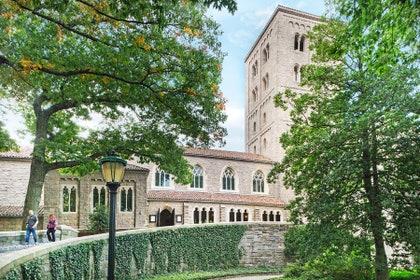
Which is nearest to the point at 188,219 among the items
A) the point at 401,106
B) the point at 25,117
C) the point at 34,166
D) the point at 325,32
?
the point at 25,117

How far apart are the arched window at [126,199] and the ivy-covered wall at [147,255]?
9511 millimetres

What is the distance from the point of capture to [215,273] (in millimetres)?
24281

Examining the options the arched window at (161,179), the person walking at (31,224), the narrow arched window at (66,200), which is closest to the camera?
the person walking at (31,224)

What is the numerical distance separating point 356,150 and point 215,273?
40.6ft

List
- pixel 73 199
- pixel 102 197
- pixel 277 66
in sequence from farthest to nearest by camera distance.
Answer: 1. pixel 277 66
2. pixel 102 197
3. pixel 73 199

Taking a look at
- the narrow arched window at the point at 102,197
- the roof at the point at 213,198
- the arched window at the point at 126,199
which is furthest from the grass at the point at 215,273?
the narrow arched window at the point at 102,197

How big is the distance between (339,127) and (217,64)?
543 centimetres

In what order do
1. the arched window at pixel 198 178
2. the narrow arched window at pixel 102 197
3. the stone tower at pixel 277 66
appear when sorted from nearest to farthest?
the narrow arched window at pixel 102 197, the arched window at pixel 198 178, the stone tower at pixel 277 66

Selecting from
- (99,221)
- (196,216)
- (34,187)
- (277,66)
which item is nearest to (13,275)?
(34,187)

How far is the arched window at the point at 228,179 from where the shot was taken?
4212 cm

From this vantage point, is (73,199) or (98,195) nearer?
(73,199)

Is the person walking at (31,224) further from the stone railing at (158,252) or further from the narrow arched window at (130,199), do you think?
the narrow arched window at (130,199)

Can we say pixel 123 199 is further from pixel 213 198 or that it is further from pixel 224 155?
pixel 224 155

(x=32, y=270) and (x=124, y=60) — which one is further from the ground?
(x=124, y=60)
